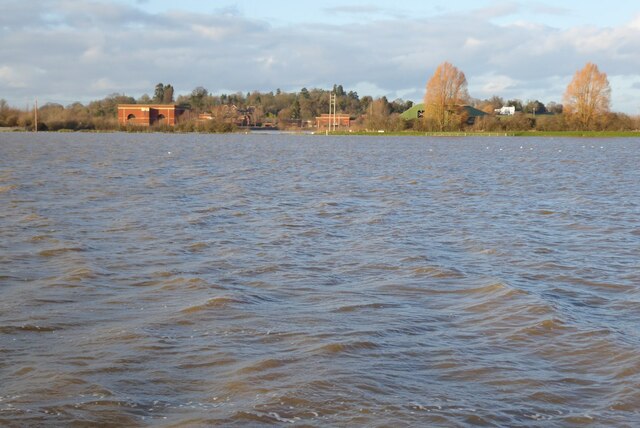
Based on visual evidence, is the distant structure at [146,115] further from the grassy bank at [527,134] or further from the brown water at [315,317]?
the brown water at [315,317]

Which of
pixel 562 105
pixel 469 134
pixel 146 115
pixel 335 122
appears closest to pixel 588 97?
pixel 562 105

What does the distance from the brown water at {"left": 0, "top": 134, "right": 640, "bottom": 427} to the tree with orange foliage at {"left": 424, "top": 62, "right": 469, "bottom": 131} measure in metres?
110

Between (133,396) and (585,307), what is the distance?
6.01 metres

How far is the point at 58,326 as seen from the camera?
895 centimetres

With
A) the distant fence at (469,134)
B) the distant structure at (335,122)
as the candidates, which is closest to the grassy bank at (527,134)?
the distant fence at (469,134)

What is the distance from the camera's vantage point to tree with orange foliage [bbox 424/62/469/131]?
128 metres

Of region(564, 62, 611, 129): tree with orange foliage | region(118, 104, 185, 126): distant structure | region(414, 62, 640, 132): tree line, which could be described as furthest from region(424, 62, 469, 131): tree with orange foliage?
region(118, 104, 185, 126): distant structure

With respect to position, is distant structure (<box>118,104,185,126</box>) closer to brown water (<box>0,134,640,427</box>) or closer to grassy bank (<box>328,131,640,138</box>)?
grassy bank (<box>328,131,640,138</box>)

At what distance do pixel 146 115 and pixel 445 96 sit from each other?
63250 mm

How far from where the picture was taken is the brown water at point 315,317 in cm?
680

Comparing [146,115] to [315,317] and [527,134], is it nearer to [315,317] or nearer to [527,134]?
[527,134]

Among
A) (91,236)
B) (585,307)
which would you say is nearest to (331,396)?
(585,307)

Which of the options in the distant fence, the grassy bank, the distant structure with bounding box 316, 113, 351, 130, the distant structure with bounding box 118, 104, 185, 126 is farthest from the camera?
the distant structure with bounding box 316, 113, 351, 130

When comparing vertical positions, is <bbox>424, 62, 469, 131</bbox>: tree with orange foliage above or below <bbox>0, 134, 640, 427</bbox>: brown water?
above
